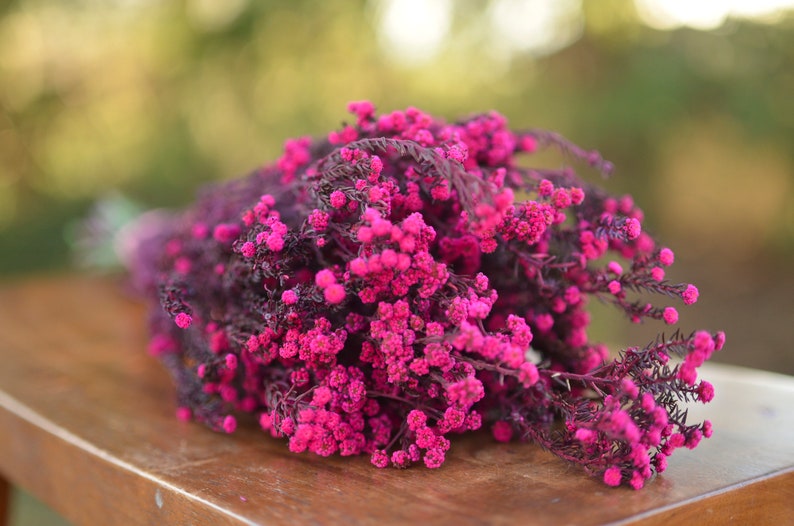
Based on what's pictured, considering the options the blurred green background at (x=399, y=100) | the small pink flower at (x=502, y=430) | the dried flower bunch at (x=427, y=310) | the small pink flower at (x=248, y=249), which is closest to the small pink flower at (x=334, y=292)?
the dried flower bunch at (x=427, y=310)

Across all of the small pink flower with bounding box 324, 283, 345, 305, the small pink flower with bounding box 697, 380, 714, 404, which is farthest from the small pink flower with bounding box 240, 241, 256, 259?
the small pink flower with bounding box 697, 380, 714, 404

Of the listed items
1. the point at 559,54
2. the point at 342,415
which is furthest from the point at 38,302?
the point at 559,54

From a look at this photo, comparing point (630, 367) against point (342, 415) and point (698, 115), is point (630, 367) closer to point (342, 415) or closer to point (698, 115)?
point (342, 415)

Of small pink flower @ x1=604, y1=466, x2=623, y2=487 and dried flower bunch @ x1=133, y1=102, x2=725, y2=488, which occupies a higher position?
dried flower bunch @ x1=133, y1=102, x2=725, y2=488

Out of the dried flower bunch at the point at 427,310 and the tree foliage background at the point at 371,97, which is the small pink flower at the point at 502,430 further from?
the tree foliage background at the point at 371,97

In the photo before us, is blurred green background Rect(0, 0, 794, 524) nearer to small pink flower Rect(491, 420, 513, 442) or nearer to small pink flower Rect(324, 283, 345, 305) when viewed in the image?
small pink flower Rect(491, 420, 513, 442)

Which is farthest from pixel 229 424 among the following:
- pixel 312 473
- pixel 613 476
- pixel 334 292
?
pixel 613 476

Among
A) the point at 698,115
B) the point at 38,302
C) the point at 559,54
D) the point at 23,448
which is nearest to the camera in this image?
the point at 23,448
